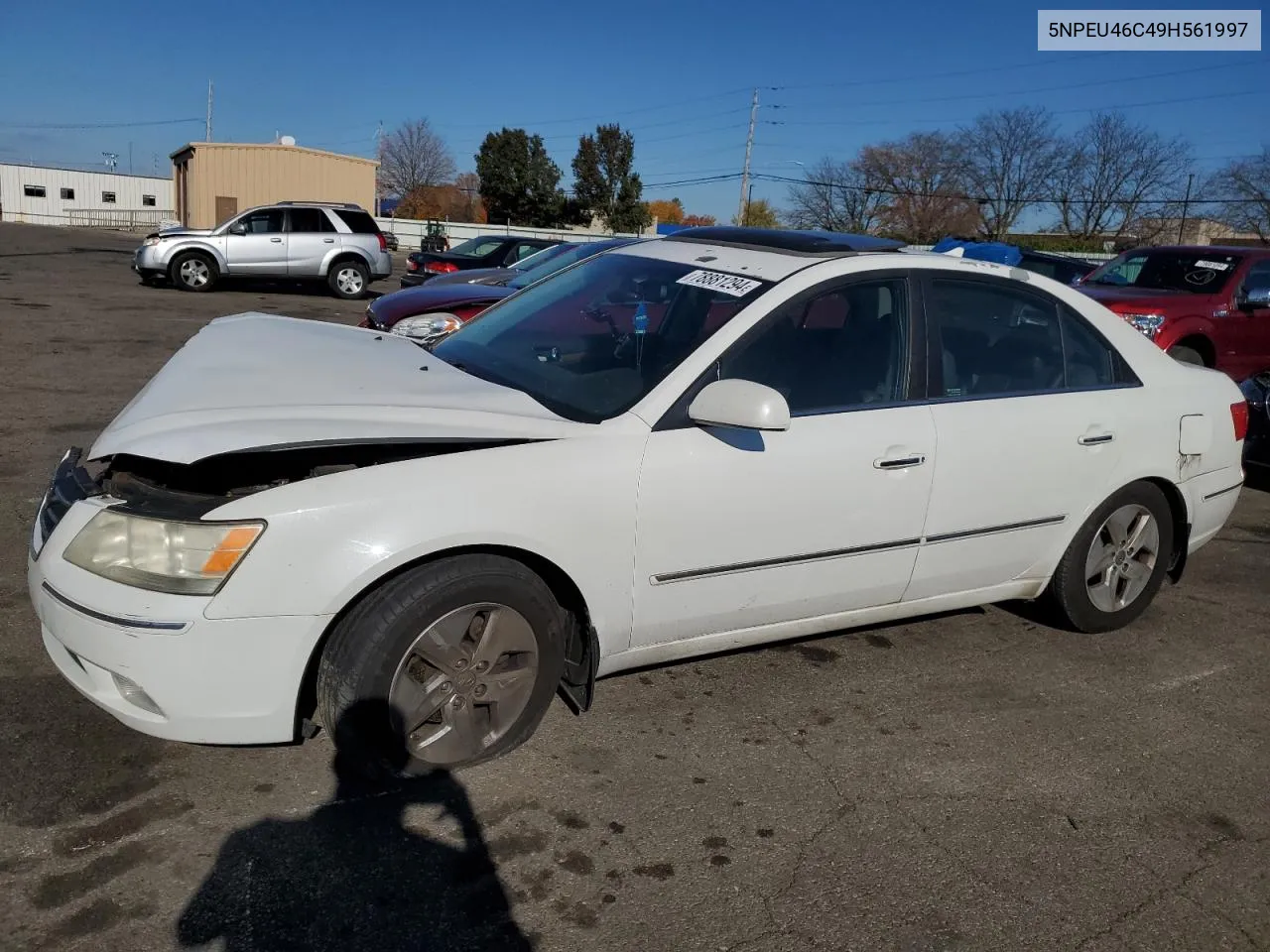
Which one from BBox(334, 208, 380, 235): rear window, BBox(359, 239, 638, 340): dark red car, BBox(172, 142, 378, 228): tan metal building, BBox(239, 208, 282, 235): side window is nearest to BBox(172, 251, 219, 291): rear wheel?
BBox(239, 208, 282, 235): side window

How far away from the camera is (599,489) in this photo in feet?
10.00

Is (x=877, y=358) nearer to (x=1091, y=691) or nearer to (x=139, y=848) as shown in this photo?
(x=1091, y=691)

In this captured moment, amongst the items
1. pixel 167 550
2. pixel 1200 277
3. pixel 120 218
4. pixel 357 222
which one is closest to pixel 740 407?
pixel 167 550

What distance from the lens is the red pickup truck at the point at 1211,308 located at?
9094 millimetres

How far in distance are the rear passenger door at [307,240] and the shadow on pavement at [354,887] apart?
55.6ft

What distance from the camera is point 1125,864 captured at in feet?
9.46

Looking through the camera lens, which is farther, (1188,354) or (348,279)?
(348,279)

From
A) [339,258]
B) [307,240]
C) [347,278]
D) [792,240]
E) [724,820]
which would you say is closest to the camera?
[724,820]

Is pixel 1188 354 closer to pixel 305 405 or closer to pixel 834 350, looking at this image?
pixel 834 350

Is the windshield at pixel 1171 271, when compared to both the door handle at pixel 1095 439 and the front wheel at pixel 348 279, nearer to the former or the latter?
the door handle at pixel 1095 439

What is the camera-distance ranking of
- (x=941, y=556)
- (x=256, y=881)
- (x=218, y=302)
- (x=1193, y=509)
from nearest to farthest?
(x=256, y=881) < (x=941, y=556) < (x=1193, y=509) < (x=218, y=302)

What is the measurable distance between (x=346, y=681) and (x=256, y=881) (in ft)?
1.75

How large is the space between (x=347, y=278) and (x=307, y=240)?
959mm

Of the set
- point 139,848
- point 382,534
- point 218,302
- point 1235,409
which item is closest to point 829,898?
point 382,534
